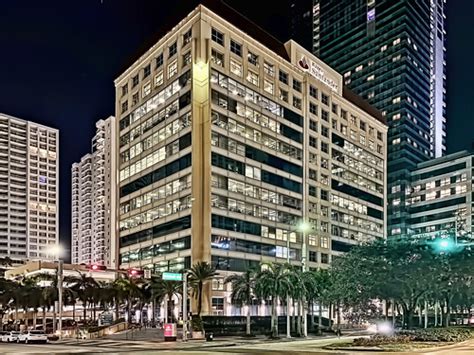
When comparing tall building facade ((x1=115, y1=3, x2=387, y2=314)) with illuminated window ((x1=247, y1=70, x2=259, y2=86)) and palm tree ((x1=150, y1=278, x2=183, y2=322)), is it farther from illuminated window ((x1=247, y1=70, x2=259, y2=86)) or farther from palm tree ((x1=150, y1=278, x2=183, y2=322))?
palm tree ((x1=150, y1=278, x2=183, y2=322))

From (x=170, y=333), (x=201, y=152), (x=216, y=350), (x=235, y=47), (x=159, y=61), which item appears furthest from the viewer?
(x=159, y=61)

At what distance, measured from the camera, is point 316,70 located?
406ft

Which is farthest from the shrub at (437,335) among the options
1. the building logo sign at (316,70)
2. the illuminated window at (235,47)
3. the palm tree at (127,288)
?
the building logo sign at (316,70)

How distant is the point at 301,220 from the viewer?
4466 inches

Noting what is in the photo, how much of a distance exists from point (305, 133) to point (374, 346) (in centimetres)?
7870

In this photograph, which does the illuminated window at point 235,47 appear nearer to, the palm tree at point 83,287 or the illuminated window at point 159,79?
the illuminated window at point 159,79

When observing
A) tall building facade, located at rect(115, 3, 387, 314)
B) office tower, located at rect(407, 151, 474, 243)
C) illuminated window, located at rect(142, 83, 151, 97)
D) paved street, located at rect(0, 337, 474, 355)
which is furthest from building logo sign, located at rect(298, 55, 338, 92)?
paved street, located at rect(0, 337, 474, 355)

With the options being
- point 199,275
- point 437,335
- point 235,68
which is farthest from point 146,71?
point 437,335

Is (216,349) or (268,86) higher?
(268,86)

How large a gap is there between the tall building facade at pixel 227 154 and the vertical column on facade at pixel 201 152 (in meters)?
0.18

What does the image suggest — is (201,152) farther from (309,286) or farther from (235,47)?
(309,286)

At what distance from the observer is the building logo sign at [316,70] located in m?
119

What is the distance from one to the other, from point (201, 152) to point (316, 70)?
41902mm

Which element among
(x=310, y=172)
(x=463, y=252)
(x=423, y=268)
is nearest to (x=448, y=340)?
(x=423, y=268)
